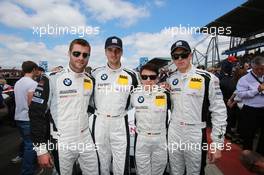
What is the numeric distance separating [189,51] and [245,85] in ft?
8.84

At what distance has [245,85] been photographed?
5.53m

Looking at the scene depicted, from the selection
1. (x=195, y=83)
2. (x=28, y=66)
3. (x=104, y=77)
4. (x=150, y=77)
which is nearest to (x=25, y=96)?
(x=28, y=66)

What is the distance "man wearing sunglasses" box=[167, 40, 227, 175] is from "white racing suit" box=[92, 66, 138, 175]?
0.60 meters

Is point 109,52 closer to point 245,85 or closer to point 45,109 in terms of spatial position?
point 45,109

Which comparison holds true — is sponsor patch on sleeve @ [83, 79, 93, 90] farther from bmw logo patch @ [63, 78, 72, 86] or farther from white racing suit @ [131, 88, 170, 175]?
white racing suit @ [131, 88, 170, 175]

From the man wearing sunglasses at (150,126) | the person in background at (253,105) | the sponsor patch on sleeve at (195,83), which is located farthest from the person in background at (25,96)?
the person in background at (253,105)

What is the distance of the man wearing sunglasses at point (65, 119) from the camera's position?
3027 mm

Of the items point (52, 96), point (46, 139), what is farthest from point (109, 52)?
point (46, 139)

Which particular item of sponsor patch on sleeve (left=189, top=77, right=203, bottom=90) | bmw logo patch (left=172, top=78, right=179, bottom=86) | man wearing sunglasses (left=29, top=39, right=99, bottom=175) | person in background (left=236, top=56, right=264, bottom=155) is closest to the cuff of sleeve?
man wearing sunglasses (left=29, top=39, right=99, bottom=175)

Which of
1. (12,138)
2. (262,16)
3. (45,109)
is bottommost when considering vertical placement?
(12,138)

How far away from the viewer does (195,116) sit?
3.28 metres

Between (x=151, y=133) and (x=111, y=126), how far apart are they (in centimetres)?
48

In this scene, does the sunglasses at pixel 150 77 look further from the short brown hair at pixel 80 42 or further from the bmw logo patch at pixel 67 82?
the bmw logo patch at pixel 67 82

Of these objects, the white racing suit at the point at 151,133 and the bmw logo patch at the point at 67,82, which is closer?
the bmw logo patch at the point at 67,82
